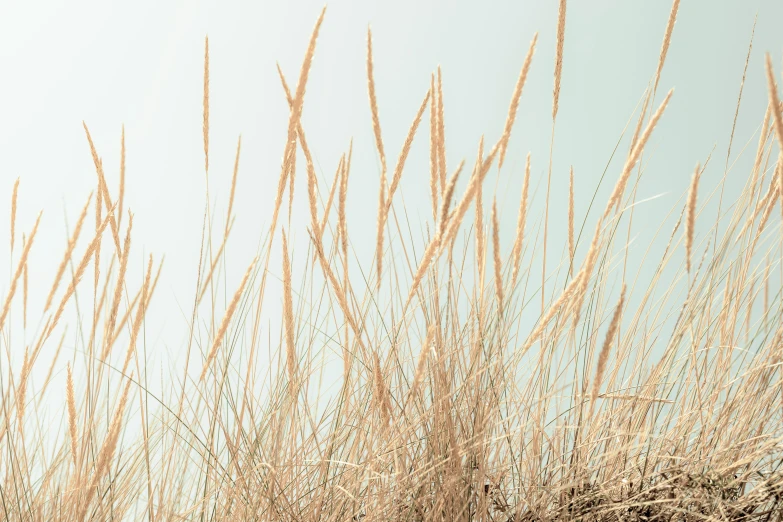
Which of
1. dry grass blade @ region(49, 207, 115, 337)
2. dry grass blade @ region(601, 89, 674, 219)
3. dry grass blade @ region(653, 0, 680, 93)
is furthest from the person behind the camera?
dry grass blade @ region(653, 0, 680, 93)

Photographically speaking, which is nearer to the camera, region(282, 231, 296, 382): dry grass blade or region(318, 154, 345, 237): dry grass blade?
region(282, 231, 296, 382): dry grass blade

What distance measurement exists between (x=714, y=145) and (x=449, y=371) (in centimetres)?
47

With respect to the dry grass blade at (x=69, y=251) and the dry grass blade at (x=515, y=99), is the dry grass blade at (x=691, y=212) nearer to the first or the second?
the dry grass blade at (x=515, y=99)

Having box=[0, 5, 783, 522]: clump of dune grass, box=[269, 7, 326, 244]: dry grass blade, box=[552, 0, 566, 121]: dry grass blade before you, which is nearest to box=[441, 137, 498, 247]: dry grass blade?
box=[0, 5, 783, 522]: clump of dune grass

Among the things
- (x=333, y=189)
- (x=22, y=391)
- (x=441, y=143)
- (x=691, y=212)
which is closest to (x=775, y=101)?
(x=691, y=212)

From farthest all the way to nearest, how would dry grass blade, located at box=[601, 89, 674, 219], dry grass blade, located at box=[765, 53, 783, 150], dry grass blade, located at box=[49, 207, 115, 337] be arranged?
dry grass blade, located at box=[49, 207, 115, 337], dry grass blade, located at box=[601, 89, 674, 219], dry grass blade, located at box=[765, 53, 783, 150]

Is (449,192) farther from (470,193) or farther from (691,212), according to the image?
(691,212)

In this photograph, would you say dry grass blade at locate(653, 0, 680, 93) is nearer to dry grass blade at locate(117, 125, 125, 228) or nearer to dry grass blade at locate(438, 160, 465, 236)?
dry grass blade at locate(438, 160, 465, 236)

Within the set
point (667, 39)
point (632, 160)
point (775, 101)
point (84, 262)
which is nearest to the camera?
point (775, 101)

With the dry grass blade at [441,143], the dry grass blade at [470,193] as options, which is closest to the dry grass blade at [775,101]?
the dry grass blade at [470,193]

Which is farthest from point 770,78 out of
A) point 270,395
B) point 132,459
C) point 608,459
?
point 132,459

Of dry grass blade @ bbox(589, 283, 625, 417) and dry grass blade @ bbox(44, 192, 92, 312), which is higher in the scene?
dry grass blade @ bbox(44, 192, 92, 312)

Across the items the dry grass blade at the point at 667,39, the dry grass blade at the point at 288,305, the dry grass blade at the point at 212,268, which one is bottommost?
the dry grass blade at the point at 288,305

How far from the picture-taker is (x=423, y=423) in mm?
693
